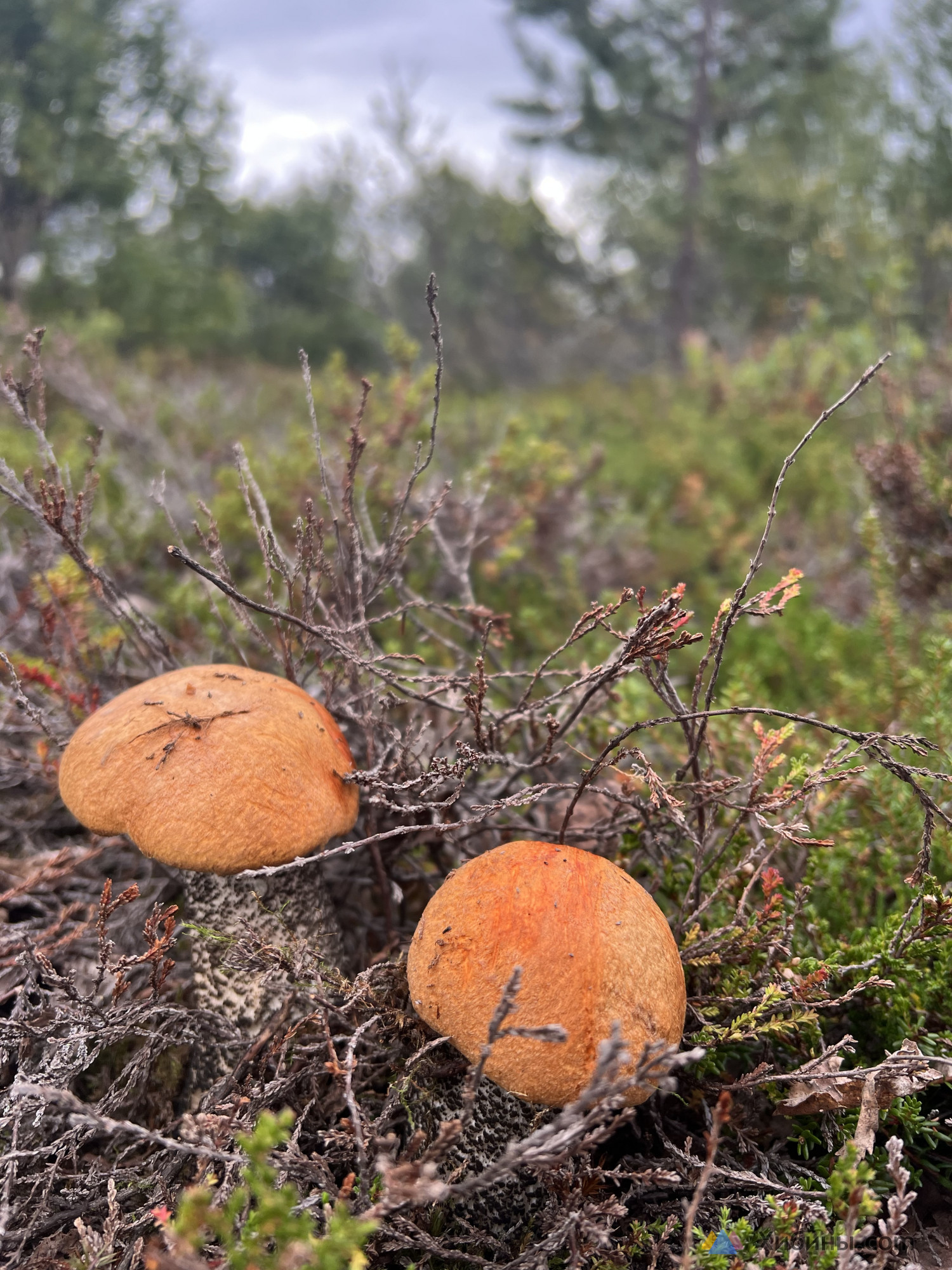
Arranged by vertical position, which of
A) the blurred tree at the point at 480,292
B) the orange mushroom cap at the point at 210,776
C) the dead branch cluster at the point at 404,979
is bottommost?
the dead branch cluster at the point at 404,979

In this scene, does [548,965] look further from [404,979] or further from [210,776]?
[210,776]

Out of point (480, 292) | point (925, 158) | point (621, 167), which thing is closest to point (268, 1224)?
point (925, 158)

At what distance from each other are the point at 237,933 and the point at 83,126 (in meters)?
A: 16.0

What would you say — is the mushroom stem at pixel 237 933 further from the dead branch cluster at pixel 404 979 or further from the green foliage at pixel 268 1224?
the green foliage at pixel 268 1224

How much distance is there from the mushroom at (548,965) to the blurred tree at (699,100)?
13710mm

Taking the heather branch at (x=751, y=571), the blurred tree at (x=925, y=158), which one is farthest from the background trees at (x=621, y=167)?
the heather branch at (x=751, y=571)

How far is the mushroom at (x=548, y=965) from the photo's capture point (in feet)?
3.51

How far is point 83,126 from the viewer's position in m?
12.8

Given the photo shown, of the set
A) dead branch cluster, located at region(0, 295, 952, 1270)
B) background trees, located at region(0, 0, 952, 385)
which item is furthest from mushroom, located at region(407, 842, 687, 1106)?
background trees, located at region(0, 0, 952, 385)

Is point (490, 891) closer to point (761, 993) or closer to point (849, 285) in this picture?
point (761, 993)

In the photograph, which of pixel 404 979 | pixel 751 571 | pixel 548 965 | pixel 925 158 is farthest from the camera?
pixel 925 158

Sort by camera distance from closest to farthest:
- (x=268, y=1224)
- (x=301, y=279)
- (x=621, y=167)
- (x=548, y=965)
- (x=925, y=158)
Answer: (x=268, y=1224) < (x=548, y=965) < (x=925, y=158) < (x=621, y=167) < (x=301, y=279)

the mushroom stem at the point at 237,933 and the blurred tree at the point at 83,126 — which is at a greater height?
the blurred tree at the point at 83,126

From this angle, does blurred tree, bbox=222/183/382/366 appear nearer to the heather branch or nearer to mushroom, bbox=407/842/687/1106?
the heather branch
